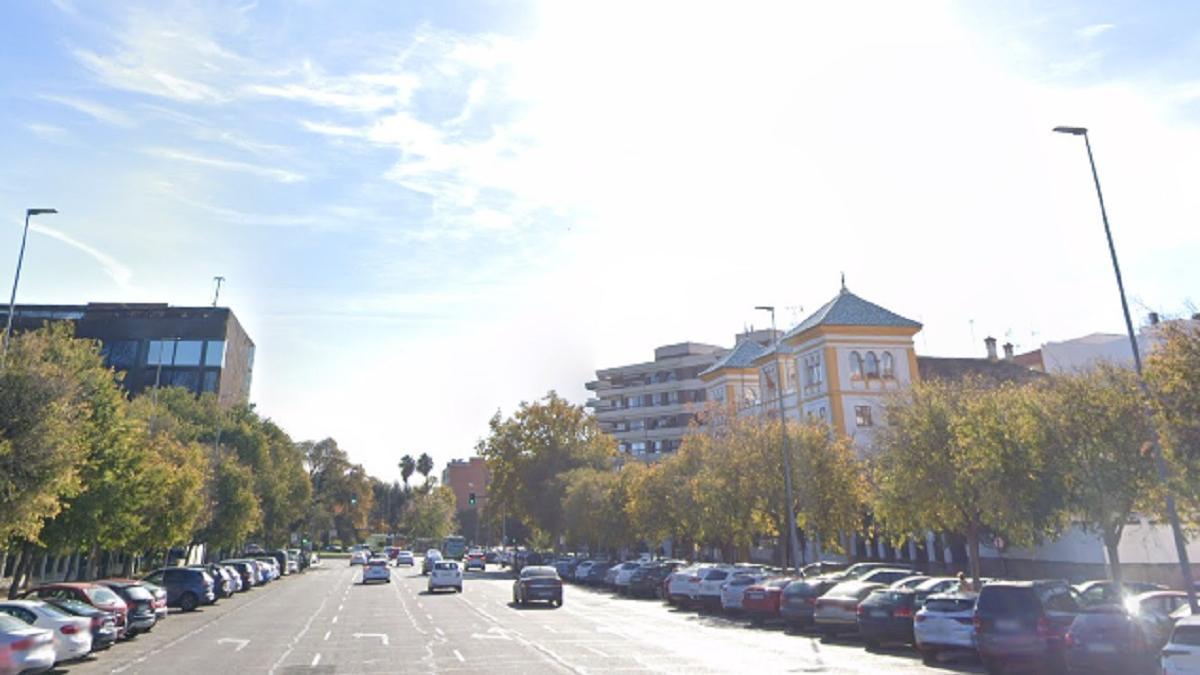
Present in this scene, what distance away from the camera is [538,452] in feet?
249

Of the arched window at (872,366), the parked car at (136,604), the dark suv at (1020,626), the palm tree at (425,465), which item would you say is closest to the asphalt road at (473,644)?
the parked car at (136,604)

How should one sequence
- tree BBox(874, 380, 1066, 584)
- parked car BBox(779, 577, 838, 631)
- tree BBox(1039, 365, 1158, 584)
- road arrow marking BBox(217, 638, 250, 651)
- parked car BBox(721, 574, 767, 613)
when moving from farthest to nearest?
1. parked car BBox(721, 574, 767, 613)
2. parked car BBox(779, 577, 838, 631)
3. tree BBox(874, 380, 1066, 584)
4. road arrow marking BBox(217, 638, 250, 651)
5. tree BBox(1039, 365, 1158, 584)

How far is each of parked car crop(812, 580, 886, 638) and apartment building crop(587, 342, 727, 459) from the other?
73952mm

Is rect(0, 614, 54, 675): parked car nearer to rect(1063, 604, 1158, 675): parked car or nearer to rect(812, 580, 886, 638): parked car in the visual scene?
rect(812, 580, 886, 638): parked car

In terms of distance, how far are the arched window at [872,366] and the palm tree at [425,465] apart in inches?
4930

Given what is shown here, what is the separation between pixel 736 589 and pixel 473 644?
38.3ft

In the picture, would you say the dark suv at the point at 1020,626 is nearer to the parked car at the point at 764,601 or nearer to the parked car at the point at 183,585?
the parked car at the point at 764,601

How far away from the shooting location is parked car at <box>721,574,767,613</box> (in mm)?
28375

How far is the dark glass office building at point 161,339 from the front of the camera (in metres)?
78.1

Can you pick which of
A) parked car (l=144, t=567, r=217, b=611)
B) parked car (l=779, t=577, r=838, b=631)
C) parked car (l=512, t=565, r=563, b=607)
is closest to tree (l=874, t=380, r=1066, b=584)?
parked car (l=779, t=577, r=838, b=631)

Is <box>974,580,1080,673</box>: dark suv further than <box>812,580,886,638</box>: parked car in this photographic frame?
No

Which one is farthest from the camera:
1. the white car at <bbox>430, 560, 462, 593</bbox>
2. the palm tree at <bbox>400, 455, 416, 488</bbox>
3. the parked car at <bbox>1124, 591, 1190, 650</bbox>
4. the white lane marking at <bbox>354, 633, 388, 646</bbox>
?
the palm tree at <bbox>400, 455, 416, 488</bbox>

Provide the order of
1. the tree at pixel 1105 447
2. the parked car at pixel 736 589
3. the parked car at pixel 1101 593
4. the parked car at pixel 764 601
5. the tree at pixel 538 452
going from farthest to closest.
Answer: the tree at pixel 538 452, the parked car at pixel 736 589, the parked car at pixel 764 601, the tree at pixel 1105 447, the parked car at pixel 1101 593

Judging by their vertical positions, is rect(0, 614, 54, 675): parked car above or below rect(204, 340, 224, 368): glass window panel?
below
